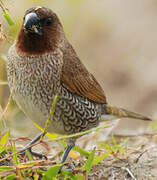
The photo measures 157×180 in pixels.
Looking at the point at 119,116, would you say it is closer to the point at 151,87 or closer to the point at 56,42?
the point at 56,42

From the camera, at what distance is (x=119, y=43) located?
9.55 meters

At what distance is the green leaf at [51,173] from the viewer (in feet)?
11.5

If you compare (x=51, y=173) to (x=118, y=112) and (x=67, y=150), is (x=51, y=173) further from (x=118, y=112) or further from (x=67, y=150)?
(x=118, y=112)

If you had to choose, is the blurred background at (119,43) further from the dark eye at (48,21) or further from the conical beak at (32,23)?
the conical beak at (32,23)

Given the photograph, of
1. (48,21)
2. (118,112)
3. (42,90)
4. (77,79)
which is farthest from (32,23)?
(118,112)

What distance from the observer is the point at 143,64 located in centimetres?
891

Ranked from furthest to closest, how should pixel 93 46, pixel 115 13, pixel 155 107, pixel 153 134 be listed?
pixel 115 13 → pixel 93 46 → pixel 155 107 → pixel 153 134

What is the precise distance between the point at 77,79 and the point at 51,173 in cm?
113

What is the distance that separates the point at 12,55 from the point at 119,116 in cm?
169

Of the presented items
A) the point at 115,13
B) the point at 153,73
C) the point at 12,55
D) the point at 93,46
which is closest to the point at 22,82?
the point at 12,55

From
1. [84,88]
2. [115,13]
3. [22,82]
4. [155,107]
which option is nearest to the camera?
[22,82]

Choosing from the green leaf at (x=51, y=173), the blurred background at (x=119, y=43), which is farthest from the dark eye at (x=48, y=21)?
the blurred background at (x=119, y=43)

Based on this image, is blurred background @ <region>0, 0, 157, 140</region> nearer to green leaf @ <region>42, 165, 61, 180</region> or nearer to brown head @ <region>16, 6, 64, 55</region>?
brown head @ <region>16, 6, 64, 55</region>

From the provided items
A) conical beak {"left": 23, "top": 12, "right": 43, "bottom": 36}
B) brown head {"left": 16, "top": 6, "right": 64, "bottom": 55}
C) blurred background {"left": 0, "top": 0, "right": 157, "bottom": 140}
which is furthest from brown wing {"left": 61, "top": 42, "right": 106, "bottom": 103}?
blurred background {"left": 0, "top": 0, "right": 157, "bottom": 140}
